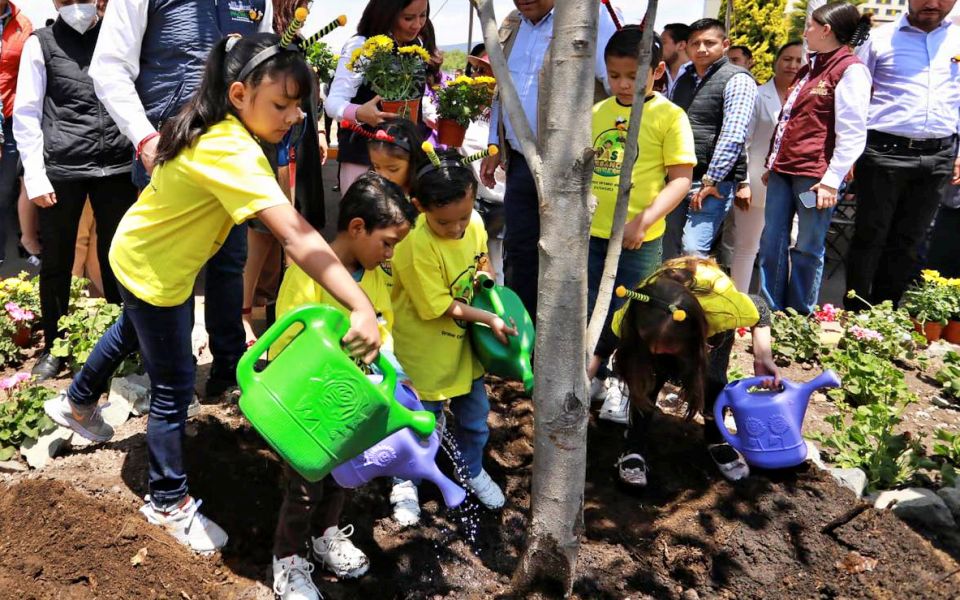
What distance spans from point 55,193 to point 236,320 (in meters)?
0.97

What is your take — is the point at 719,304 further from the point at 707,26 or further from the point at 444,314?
the point at 707,26

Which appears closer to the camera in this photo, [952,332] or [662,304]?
[662,304]

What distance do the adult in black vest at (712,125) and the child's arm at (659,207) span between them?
1147mm

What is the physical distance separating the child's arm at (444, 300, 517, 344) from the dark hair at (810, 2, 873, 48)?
111 inches

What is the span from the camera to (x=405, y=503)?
2623mm

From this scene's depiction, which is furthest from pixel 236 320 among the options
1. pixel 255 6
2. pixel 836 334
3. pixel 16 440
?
pixel 836 334

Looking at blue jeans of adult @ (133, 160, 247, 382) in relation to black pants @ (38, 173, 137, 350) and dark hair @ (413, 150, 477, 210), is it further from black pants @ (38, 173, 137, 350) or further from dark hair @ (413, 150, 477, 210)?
dark hair @ (413, 150, 477, 210)

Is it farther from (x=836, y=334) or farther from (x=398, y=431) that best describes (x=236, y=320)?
(x=836, y=334)

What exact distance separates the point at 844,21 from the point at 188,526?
12.9 ft

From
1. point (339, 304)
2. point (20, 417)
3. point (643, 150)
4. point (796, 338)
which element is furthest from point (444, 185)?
point (796, 338)

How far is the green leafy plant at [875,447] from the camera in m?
2.94

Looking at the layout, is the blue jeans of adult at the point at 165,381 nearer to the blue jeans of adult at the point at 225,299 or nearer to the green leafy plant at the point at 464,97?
the blue jeans of adult at the point at 225,299

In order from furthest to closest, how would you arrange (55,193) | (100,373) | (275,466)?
(55,193)
(275,466)
(100,373)

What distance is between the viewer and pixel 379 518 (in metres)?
2.61
